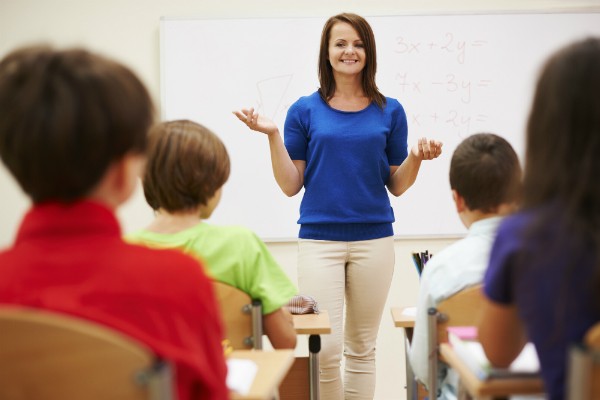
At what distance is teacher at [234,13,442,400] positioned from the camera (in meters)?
2.45

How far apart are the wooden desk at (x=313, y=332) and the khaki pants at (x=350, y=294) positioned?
0.29m

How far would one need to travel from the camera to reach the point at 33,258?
877mm

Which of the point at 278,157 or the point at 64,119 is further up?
the point at 64,119

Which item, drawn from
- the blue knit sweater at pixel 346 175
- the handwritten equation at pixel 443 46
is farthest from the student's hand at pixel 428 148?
the handwritten equation at pixel 443 46

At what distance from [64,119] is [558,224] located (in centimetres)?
75

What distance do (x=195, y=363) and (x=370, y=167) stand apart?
1699 mm

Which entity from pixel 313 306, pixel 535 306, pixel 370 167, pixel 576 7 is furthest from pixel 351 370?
pixel 576 7

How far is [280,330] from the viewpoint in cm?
162

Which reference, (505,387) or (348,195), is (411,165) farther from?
(505,387)

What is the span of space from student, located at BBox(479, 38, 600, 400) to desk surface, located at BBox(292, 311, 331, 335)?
0.90 m

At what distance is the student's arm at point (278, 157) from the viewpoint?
90.8 inches

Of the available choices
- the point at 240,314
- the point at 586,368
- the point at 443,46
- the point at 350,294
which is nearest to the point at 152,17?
the point at 443,46

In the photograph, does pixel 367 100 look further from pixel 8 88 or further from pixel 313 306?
pixel 8 88

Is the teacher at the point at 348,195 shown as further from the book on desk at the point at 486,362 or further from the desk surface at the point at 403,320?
the book on desk at the point at 486,362
